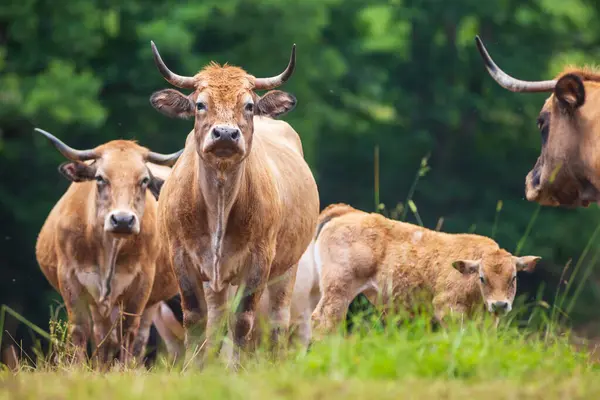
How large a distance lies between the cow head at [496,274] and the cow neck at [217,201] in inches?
99.3

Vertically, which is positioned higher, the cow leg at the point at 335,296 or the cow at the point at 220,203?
the cow at the point at 220,203

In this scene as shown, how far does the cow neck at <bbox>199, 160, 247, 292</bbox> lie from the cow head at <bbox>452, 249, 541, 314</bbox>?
2521 millimetres

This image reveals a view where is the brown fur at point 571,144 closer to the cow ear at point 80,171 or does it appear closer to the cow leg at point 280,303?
the cow leg at point 280,303

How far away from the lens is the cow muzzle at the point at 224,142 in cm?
766

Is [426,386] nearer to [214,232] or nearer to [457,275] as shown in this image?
[214,232]

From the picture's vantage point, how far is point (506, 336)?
6.99 m

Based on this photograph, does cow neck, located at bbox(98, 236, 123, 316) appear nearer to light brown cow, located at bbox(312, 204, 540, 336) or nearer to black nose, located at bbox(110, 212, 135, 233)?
black nose, located at bbox(110, 212, 135, 233)

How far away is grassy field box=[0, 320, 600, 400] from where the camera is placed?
532 cm

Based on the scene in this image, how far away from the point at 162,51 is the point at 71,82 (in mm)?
2406

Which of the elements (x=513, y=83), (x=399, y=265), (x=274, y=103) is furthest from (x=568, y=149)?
(x=399, y=265)

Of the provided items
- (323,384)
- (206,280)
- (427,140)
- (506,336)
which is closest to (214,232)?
(206,280)

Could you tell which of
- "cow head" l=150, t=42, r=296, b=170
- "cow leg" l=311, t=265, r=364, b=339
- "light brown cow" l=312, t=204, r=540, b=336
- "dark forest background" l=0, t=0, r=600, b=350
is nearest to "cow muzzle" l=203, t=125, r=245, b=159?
"cow head" l=150, t=42, r=296, b=170

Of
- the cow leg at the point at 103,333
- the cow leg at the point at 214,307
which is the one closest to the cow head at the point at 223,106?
the cow leg at the point at 214,307

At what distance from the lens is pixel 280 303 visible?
9.59m
